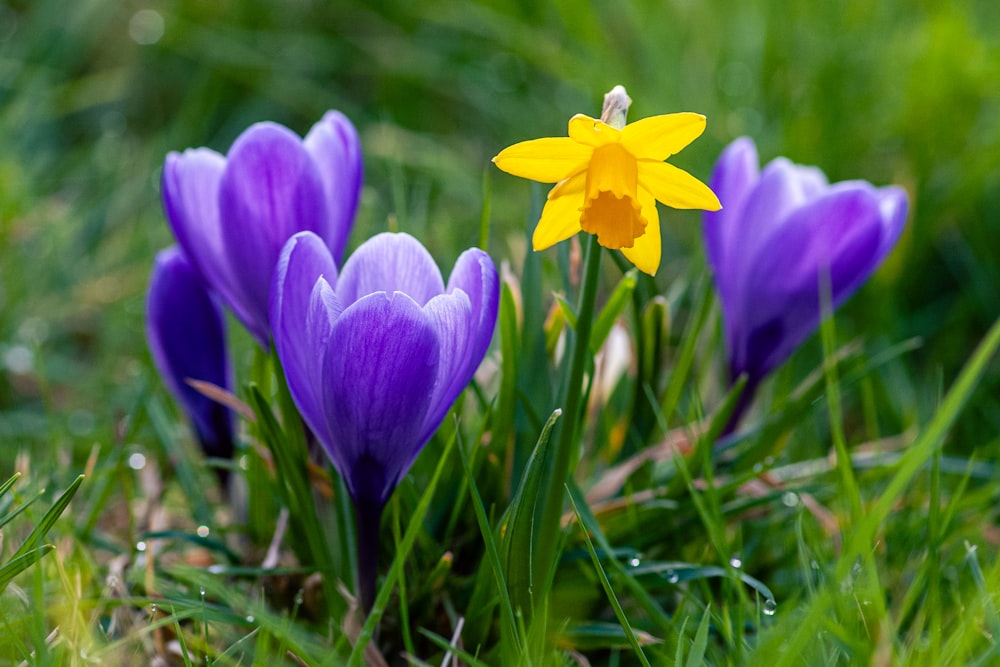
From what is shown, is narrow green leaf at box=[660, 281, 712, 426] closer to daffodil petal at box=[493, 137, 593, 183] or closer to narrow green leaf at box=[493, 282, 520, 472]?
narrow green leaf at box=[493, 282, 520, 472]

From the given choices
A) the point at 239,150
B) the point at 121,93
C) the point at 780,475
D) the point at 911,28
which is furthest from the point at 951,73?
the point at 121,93

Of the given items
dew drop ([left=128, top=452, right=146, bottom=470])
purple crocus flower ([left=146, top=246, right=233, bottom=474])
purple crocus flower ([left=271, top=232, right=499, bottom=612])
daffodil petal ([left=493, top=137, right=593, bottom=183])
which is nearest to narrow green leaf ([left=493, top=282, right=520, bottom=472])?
purple crocus flower ([left=271, top=232, right=499, bottom=612])

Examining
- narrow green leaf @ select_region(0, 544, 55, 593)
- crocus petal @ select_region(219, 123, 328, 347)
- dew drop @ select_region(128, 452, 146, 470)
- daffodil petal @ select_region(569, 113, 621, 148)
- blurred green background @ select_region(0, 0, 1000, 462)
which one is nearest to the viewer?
daffodil petal @ select_region(569, 113, 621, 148)

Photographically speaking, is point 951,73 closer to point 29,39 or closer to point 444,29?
point 444,29

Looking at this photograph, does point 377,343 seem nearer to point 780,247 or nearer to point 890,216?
point 780,247

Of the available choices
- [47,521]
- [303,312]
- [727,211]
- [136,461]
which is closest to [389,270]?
[303,312]

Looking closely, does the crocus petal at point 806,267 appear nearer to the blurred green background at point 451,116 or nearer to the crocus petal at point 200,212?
the blurred green background at point 451,116
